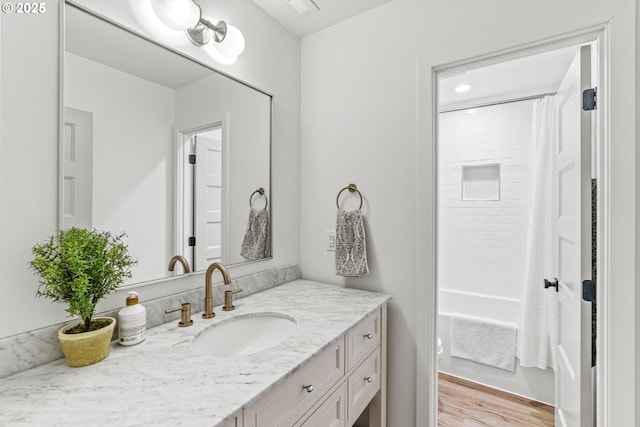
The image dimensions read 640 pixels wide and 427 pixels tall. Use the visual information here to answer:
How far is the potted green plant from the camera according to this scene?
780mm

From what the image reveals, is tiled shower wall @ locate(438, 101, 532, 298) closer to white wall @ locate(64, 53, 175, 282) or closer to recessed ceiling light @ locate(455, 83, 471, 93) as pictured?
recessed ceiling light @ locate(455, 83, 471, 93)

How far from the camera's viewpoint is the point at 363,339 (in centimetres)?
126

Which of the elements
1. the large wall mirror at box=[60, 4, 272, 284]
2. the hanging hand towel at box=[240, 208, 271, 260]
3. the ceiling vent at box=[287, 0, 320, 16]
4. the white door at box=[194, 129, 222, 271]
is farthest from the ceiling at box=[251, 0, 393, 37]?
the hanging hand towel at box=[240, 208, 271, 260]

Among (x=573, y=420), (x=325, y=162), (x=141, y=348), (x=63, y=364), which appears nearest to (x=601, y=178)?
(x=573, y=420)

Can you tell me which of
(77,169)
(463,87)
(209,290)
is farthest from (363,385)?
(463,87)

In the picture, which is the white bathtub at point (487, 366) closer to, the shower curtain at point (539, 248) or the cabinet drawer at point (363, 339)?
the shower curtain at point (539, 248)

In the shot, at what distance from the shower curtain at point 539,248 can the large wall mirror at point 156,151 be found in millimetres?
2083

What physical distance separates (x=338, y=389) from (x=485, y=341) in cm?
178

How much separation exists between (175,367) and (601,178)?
1553mm

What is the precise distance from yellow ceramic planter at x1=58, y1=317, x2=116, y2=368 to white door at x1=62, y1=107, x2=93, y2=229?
1.06ft

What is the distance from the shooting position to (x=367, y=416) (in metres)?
1.56

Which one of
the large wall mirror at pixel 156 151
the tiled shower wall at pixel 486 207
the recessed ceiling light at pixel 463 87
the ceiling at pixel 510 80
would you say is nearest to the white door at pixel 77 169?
the large wall mirror at pixel 156 151

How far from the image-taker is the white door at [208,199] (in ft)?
4.26

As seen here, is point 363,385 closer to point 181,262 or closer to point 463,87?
point 181,262
